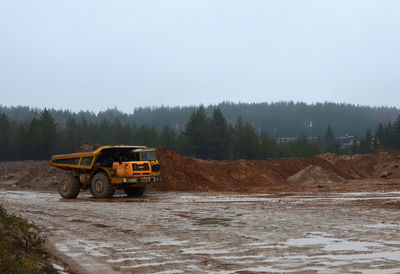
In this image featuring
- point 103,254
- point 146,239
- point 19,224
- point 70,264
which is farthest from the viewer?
point 19,224

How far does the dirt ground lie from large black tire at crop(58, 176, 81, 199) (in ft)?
23.5

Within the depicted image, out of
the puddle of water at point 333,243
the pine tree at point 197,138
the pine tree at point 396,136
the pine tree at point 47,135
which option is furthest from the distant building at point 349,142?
the puddle of water at point 333,243

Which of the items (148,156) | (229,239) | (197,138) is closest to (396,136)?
(197,138)

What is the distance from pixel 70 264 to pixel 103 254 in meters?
0.86

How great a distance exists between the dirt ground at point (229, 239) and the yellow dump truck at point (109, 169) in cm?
595

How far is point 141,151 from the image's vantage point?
22266mm

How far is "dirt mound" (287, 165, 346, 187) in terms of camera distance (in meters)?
34.5

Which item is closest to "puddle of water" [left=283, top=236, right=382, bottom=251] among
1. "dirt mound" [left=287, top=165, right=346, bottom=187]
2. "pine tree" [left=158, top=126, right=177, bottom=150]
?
"dirt mound" [left=287, top=165, right=346, bottom=187]

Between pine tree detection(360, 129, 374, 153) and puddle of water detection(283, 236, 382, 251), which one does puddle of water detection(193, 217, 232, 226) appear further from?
pine tree detection(360, 129, 374, 153)

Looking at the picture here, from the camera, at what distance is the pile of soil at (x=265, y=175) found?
28.9 m

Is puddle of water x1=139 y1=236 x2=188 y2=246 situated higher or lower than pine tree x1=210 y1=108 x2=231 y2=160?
lower

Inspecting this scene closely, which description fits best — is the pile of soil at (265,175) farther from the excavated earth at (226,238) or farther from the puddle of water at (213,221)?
the puddle of water at (213,221)

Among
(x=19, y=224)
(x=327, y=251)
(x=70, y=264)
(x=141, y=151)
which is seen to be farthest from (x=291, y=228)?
(x=141, y=151)

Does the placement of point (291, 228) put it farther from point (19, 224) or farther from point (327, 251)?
point (19, 224)
